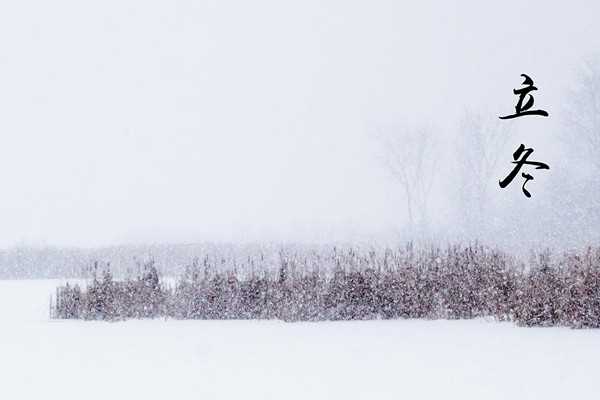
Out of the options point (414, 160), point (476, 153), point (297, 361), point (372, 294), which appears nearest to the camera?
point (297, 361)

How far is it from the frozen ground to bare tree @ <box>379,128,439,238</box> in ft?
124

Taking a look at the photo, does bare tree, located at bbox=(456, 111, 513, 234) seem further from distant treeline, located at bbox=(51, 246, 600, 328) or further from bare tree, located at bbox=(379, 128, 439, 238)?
distant treeline, located at bbox=(51, 246, 600, 328)

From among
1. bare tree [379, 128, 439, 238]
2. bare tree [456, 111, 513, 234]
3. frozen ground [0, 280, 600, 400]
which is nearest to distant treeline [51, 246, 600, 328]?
frozen ground [0, 280, 600, 400]

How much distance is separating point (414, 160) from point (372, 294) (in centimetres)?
3779

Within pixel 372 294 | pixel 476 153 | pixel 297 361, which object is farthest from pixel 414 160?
pixel 297 361

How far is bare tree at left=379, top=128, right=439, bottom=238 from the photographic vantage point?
5034 cm

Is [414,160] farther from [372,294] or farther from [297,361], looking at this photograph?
[297,361]

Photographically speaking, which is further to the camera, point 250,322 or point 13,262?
point 13,262

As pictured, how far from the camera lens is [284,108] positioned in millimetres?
131875

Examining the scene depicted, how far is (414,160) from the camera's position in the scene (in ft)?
167

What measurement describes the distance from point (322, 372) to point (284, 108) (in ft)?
408

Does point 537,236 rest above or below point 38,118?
below

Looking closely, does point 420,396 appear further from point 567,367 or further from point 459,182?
point 459,182

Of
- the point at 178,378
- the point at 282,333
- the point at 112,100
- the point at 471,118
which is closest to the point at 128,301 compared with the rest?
the point at 282,333
